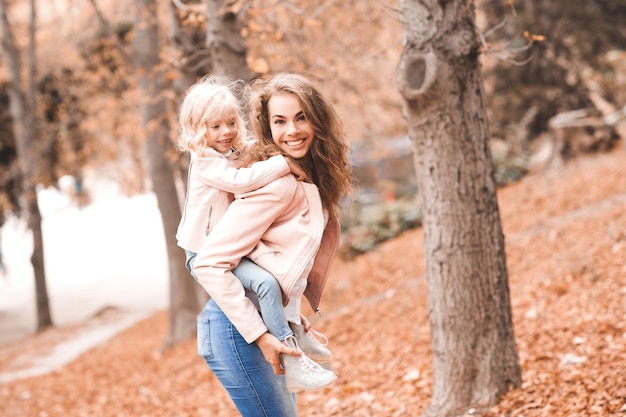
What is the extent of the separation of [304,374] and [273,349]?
0.14 metres

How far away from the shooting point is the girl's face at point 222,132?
243 cm

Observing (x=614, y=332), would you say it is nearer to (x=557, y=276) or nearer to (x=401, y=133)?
(x=557, y=276)

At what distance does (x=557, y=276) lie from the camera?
6.26 meters

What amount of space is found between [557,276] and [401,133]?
9020 mm

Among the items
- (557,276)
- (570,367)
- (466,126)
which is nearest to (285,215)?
(466,126)

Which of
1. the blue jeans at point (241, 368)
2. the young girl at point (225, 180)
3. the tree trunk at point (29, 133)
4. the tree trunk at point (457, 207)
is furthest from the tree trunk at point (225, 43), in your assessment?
the tree trunk at point (29, 133)

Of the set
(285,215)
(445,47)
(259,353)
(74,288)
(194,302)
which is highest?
(445,47)

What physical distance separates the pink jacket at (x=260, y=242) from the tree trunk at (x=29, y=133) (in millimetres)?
13080

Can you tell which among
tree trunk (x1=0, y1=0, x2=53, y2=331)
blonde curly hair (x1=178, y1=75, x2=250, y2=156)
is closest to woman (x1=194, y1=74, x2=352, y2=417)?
blonde curly hair (x1=178, y1=75, x2=250, y2=156)

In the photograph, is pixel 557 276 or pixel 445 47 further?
pixel 557 276

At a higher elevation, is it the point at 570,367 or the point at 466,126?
the point at 466,126

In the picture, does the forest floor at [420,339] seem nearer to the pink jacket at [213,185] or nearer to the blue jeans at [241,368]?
the blue jeans at [241,368]

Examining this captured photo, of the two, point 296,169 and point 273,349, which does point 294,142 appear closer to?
point 296,169

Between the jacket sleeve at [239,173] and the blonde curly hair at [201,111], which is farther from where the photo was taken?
the blonde curly hair at [201,111]
